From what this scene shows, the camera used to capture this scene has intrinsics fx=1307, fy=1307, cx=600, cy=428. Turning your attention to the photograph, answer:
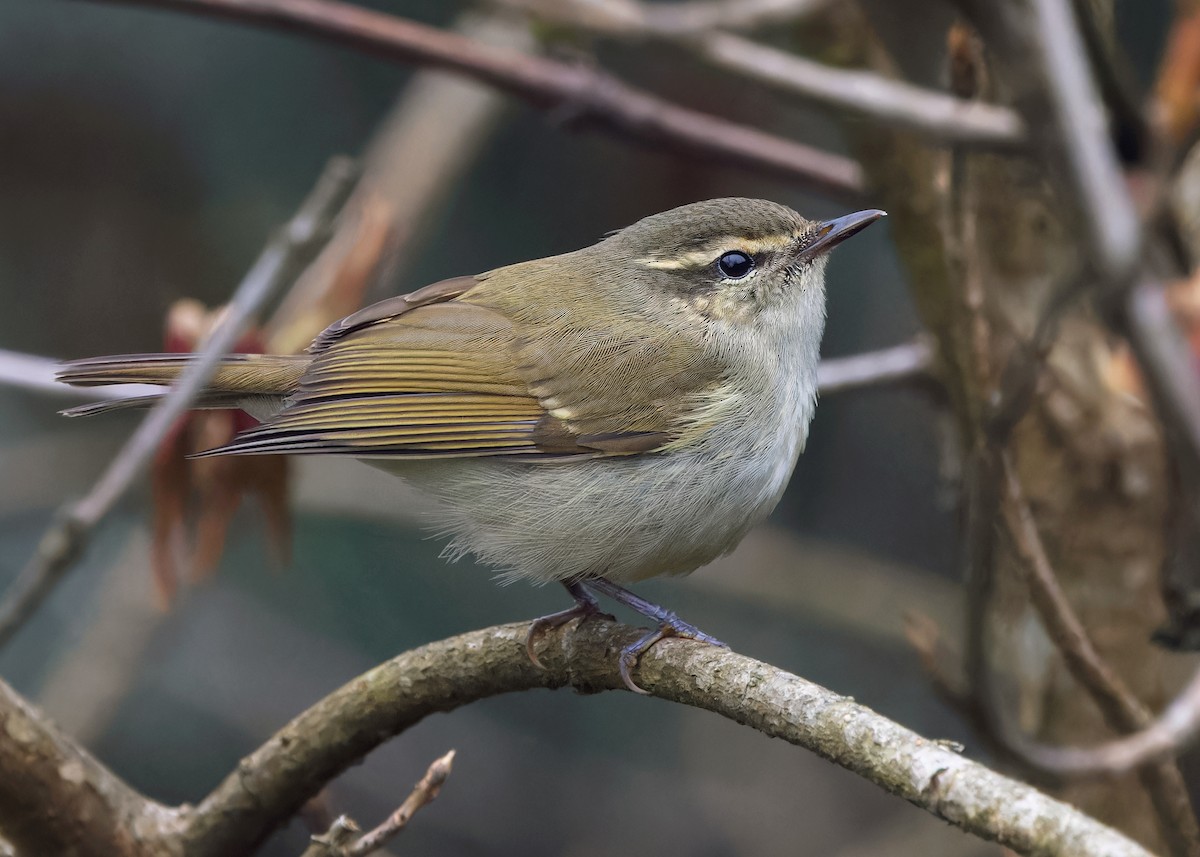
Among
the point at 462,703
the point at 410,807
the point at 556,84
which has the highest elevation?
the point at 556,84

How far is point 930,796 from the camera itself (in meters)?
1.98

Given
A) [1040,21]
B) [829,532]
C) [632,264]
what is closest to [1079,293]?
[1040,21]

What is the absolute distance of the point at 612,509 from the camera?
3.41 meters

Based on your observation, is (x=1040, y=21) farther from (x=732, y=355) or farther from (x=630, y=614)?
(x=630, y=614)

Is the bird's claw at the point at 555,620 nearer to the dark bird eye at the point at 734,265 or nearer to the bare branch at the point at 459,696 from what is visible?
the bare branch at the point at 459,696

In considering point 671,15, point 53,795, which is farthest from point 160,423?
point 671,15

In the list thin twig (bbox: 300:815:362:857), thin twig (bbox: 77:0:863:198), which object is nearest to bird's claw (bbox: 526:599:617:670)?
thin twig (bbox: 300:815:362:857)

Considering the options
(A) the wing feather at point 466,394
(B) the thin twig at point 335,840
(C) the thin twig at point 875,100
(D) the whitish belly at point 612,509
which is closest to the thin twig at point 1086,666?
(D) the whitish belly at point 612,509

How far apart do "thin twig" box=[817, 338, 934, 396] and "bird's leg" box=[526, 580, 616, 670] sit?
1077 millimetres

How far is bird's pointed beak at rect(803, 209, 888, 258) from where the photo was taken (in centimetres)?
361

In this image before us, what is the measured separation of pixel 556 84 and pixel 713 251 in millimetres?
983

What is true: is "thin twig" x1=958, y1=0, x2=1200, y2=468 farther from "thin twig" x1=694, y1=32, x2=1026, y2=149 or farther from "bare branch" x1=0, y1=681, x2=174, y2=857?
"bare branch" x1=0, y1=681, x2=174, y2=857

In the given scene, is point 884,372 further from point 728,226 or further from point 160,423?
point 160,423

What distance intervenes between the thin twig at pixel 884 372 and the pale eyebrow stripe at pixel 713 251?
1.65 ft
